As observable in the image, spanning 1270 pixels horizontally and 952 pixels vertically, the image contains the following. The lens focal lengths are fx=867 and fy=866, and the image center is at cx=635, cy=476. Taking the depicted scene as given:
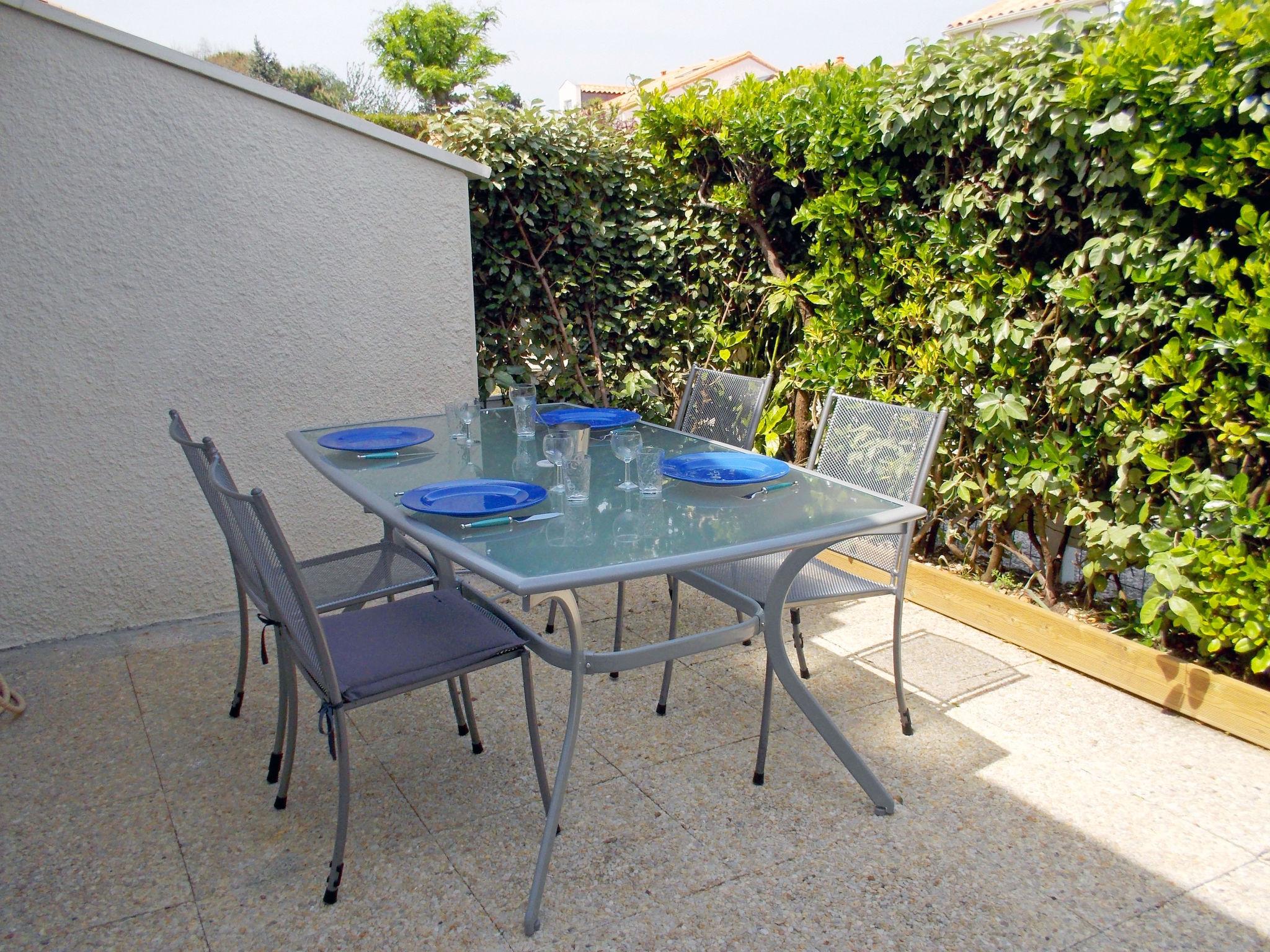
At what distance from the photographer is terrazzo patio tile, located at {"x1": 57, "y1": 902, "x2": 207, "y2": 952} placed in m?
1.75

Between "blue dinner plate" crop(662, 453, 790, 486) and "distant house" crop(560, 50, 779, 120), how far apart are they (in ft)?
7.22

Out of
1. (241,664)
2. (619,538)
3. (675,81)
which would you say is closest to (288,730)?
(241,664)

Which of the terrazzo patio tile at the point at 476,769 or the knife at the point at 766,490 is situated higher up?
the knife at the point at 766,490

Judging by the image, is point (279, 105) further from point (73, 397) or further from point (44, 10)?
point (73, 397)

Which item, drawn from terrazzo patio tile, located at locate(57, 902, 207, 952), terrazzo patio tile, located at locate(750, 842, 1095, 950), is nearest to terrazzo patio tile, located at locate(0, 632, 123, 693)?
terrazzo patio tile, located at locate(57, 902, 207, 952)

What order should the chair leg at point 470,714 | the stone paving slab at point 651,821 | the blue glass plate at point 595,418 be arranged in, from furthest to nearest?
the blue glass plate at point 595,418
the chair leg at point 470,714
the stone paving slab at point 651,821

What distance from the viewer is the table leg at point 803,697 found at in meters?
2.19

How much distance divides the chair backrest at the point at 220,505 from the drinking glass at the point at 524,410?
95 cm

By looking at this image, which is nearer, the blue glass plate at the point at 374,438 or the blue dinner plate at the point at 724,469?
the blue dinner plate at the point at 724,469

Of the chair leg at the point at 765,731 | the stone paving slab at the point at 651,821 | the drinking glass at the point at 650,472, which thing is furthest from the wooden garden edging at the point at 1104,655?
the drinking glass at the point at 650,472

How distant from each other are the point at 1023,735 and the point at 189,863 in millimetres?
2270

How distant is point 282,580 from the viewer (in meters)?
1.79

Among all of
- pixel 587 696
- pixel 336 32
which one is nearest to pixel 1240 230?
pixel 587 696

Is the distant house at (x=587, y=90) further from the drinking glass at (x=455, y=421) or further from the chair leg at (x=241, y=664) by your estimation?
the chair leg at (x=241, y=664)
